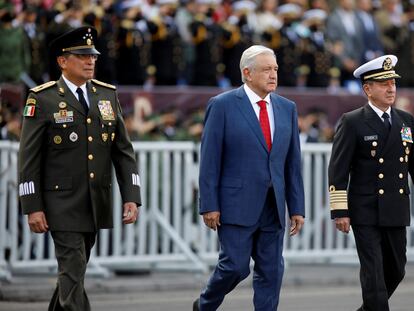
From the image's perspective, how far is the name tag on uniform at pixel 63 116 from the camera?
28.7 ft

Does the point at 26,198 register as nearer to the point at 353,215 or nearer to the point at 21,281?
the point at 353,215

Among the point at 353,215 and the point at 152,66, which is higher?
the point at 152,66

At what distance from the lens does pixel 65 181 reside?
344 inches

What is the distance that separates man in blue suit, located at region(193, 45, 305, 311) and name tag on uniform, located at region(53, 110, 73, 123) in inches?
36.5

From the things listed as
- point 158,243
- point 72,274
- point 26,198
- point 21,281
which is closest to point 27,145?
point 26,198

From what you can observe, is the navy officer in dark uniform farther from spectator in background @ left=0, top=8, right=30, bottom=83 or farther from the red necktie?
spectator in background @ left=0, top=8, right=30, bottom=83

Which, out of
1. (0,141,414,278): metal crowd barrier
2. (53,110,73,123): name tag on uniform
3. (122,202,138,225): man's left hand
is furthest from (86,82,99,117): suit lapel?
(0,141,414,278): metal crowd barrier

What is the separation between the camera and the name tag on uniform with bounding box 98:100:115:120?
8.87 metres

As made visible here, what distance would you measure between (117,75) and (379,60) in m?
9.25

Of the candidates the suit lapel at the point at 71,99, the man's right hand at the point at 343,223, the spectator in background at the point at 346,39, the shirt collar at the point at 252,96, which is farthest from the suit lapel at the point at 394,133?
the spectator in background at the point at 346,39

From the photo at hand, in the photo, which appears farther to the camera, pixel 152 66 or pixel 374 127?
pixel 152 66

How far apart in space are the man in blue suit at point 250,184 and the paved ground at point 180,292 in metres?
2.57

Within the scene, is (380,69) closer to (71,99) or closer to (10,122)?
(71,99)

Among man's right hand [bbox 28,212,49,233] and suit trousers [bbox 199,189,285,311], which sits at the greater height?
man's right hand [bbox 28,212,49,233]
